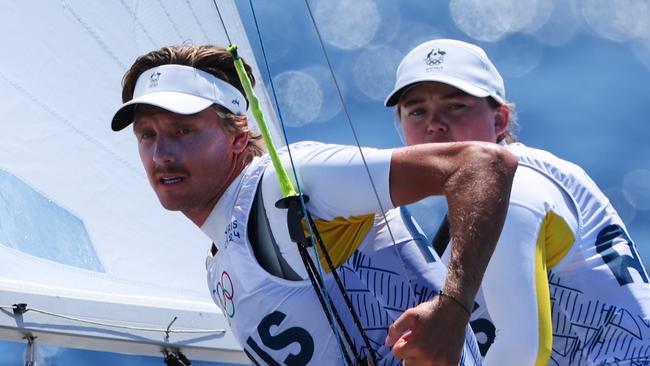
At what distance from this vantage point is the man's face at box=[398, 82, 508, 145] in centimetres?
174

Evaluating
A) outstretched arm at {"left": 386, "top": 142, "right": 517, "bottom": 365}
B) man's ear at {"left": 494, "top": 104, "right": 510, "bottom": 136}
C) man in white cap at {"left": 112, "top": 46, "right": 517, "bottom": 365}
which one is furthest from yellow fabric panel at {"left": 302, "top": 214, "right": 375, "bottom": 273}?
man's ear at {"left": 494, "top": 104, "right": 510, "bottom": 136}

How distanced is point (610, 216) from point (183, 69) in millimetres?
707

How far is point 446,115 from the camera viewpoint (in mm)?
1754

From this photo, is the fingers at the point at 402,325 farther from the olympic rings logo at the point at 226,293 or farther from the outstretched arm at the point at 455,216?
the olympic rings logo at the point at 226,293

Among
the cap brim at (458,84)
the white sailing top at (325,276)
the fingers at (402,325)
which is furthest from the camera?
the cap brim at (458,84)

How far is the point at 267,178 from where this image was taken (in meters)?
1.42

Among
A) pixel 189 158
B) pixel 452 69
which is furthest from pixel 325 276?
pixel 452 69

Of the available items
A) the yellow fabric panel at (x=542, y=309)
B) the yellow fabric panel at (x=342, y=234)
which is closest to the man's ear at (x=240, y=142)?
the yellow fabric panel at (x=342, y=234)

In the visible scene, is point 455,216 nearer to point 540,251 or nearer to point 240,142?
point 540,251

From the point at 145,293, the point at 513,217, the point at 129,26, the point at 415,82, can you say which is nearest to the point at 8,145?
the point at 145,293

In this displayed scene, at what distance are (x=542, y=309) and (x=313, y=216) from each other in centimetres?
35

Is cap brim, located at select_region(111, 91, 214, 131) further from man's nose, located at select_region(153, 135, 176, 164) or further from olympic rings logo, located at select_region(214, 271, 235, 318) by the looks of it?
olympic rings logo, located at select_region(214, 271, 235, 318)

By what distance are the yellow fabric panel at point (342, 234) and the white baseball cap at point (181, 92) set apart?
0.29 meters

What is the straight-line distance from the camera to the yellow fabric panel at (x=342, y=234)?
1.42 m
